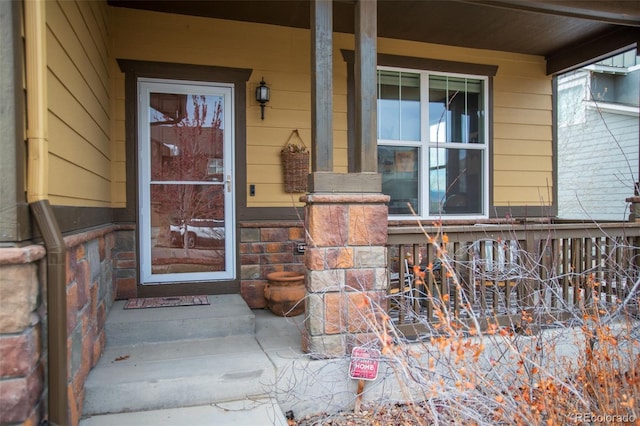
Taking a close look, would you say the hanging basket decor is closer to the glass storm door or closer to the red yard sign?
the glass storm door

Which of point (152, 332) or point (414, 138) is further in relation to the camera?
point (414, 138)

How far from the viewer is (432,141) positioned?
188 inches

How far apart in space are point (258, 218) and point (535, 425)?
294 centimetres

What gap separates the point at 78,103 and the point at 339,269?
6.03ft

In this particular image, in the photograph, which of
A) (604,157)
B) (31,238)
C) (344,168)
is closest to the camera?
(31,238)

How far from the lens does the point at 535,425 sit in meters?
1.72

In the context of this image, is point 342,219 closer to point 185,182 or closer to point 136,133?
point 185,182

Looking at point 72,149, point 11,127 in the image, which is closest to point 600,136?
point 72,149

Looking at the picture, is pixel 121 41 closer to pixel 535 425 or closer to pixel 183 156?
pixel 183 156

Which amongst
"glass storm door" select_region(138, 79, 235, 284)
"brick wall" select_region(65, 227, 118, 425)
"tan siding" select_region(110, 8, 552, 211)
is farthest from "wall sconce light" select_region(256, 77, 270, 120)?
"brick wall" select_region(65, 227, 118, 425)

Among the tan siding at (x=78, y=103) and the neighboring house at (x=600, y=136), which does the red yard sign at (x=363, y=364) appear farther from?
the neighboring house at (x=600, y=136)

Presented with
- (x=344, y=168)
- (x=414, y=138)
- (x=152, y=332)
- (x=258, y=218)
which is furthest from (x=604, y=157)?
(x=152, y=332)

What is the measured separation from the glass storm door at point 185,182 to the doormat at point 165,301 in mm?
176

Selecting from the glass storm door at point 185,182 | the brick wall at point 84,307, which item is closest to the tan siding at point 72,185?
the brick wall at point 84,307
